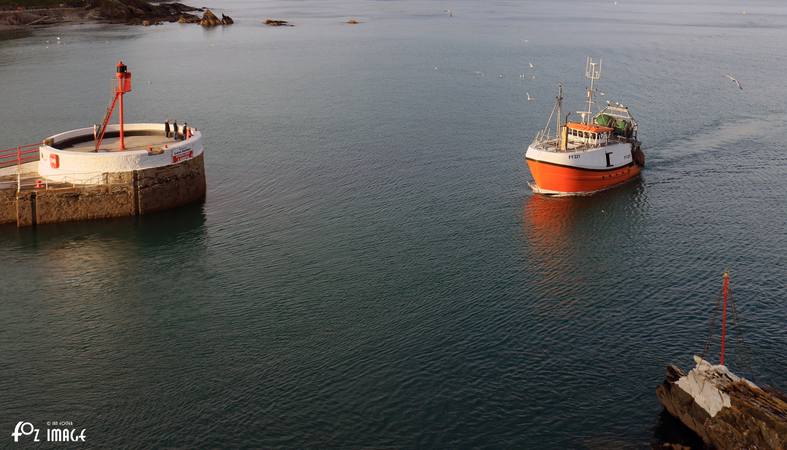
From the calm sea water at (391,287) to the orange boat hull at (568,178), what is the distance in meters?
1.70

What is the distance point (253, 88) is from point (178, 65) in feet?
99.9

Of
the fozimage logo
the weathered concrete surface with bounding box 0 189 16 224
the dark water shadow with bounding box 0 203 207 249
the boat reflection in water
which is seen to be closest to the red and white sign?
the dark water shadow with bounding box 0 203 207 249

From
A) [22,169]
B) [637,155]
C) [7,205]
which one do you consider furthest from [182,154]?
[637,155]

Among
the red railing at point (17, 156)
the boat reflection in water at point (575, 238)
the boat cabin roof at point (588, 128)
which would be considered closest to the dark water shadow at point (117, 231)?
the red railing at point (17, 156)

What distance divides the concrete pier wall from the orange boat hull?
3658 cm

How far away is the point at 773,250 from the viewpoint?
218 feet

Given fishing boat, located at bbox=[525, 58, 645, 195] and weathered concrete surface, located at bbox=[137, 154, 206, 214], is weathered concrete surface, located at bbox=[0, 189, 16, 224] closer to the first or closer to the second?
weathered concrete surface, located at bbox=[137, 154, 206, 214]

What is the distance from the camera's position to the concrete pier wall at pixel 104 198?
65938mm

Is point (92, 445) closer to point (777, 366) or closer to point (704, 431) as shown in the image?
point (704, 431)

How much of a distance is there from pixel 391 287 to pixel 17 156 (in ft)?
155

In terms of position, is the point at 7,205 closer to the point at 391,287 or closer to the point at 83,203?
the point at 83,203

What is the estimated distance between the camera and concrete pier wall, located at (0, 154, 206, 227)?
2596 inches

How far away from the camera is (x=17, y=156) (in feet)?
262

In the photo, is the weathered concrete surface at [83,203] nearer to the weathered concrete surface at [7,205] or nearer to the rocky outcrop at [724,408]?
the weathered concrete surface at [7,205]
